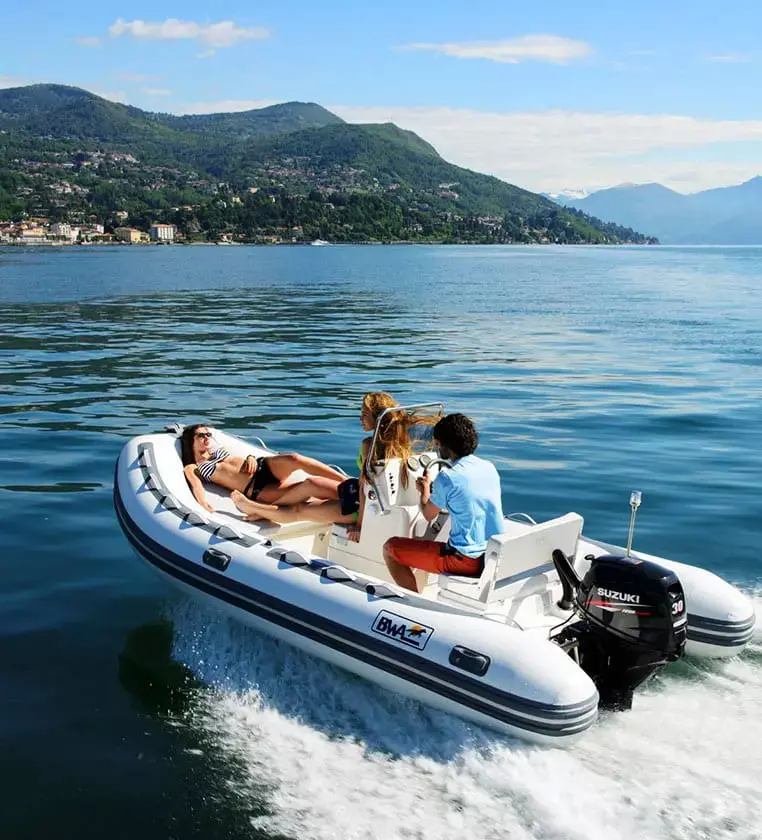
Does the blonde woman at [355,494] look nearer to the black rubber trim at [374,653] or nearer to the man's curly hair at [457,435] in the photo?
the man's curly hair at [457,435]

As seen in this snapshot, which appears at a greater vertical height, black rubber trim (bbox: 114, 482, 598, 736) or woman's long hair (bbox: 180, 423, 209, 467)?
woman's long hair (bbox: 180, 423, 209, 467)

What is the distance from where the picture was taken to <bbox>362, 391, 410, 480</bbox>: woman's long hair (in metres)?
6.47

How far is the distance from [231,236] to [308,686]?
14686 cm

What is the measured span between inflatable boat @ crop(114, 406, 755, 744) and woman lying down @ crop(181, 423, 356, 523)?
15cm

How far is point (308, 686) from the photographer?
6.00 metres

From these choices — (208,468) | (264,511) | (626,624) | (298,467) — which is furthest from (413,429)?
(208,468)

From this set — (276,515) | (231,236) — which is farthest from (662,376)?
(231,236)

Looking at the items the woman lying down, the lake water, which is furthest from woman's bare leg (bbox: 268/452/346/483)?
the lake water

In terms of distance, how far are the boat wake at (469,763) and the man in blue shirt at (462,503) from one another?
2.78 feet

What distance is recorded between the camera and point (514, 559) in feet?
19.4

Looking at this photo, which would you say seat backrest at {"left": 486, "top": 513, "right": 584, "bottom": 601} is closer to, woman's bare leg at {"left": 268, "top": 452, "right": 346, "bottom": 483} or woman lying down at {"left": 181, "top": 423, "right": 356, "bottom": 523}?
woman lying down at {"left": 181, "top": 423, "right": 356, "bottom": 523}

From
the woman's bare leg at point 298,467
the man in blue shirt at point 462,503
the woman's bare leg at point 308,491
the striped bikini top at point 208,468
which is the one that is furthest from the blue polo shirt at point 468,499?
the striped bikini top at point 208,468

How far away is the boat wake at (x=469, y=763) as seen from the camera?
4.70 m

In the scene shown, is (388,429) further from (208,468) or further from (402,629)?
(208,468)
